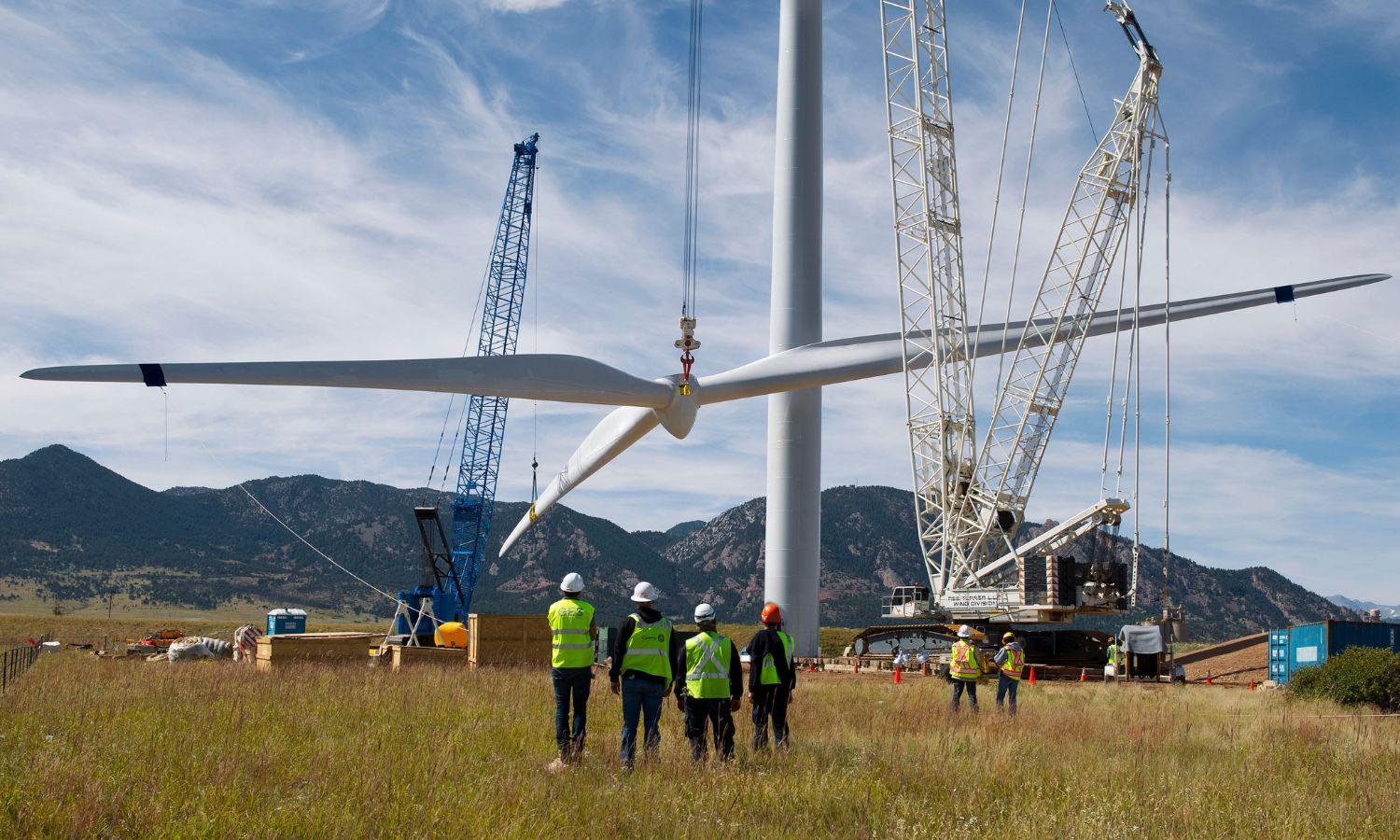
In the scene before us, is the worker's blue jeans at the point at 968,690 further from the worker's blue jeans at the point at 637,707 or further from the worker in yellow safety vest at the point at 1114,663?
the worker in yellow safety vest at the point at 1114,663

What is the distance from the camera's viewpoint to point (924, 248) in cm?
4619

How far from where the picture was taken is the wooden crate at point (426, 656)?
81.8ft

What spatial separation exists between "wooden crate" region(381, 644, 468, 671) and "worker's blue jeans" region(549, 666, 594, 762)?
1378cm

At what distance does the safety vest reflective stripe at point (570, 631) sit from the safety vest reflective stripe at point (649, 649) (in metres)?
0.47

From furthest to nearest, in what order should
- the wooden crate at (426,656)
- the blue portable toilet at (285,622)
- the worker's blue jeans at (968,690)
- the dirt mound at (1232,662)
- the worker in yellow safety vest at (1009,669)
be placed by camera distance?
the blue portable toilet at (285,622)
the dirt mound at (1232,662)
the wooden crate at (426,656)
the worker in yellow safety vest at (1009,669)
the worker's blue jeans at (968,690)

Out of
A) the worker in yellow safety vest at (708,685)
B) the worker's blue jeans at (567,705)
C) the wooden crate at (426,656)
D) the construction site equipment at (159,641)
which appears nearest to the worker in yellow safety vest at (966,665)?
the worker in yellow safety vest at (708,685)

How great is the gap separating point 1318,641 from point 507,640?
20956 mm

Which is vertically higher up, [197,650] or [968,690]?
[968,690]

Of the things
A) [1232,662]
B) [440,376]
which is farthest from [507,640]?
[1232,662]

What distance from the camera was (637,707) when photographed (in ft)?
36.9

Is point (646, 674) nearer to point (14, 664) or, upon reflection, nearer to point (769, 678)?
point (769, 678)

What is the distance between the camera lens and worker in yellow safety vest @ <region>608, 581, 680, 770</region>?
11102 mm

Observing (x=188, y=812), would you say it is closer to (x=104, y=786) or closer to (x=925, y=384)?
(x=104, y=786)

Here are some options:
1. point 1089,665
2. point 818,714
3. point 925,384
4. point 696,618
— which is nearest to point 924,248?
point 925,384
